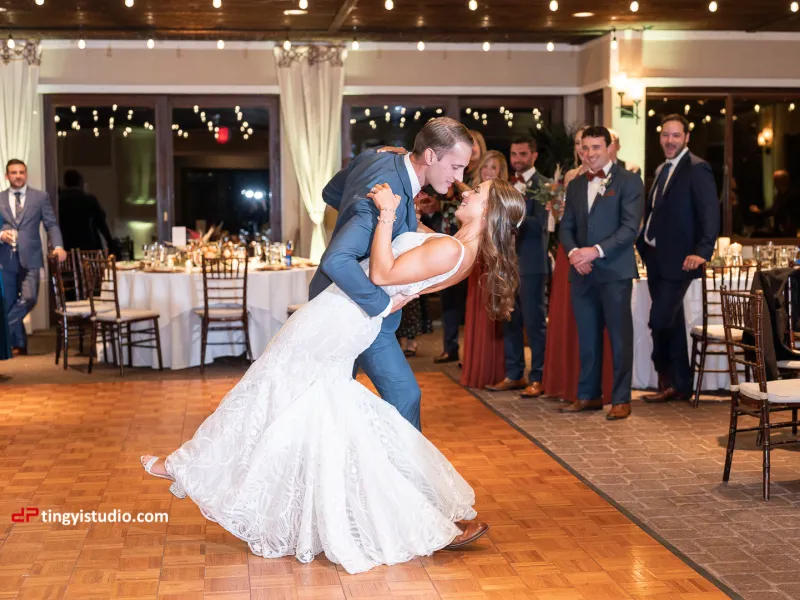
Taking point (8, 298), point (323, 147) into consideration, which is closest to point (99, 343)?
point (8, 298)

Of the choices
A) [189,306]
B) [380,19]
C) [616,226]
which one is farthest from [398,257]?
[380,19]

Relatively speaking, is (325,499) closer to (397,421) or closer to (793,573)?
(397,421)

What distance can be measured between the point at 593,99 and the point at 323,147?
3.17m

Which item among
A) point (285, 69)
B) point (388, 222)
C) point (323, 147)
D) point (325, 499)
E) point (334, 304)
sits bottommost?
point (325, 499)

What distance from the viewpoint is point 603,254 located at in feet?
20.6

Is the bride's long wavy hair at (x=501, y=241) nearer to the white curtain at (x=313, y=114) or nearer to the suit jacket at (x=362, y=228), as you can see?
the suit jacket at (x=362, y=228)

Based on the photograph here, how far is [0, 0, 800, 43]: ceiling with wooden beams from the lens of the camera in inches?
380

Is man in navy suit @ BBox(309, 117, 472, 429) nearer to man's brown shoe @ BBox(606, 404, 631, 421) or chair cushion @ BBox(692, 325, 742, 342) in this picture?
man's brown shoe @ BBox(606, 404, 631, 421)

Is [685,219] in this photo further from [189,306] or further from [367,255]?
[189,306]

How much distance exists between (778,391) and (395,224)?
2.13m

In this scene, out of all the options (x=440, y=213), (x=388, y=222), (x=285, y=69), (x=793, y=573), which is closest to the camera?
(x=388, y=222)

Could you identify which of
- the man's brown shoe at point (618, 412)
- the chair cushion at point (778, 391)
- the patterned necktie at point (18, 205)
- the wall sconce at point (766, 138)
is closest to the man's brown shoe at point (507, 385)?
the man's brown shoe at point (618, 412)

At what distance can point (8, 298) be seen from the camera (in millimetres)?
9531

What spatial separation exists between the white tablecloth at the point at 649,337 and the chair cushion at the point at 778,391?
→ 2365 millimetres
